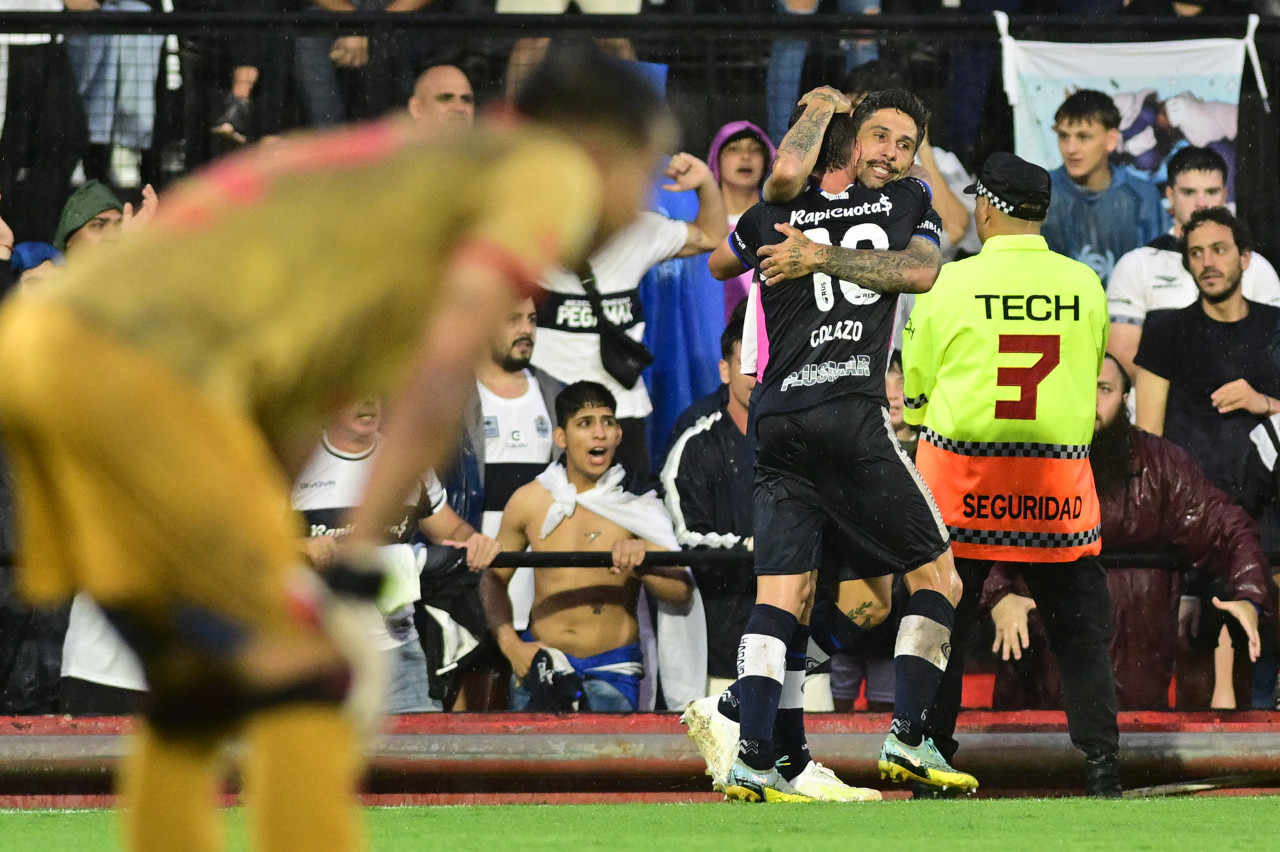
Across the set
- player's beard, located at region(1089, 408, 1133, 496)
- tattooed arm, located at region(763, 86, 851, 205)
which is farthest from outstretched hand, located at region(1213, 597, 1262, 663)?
tattooed arm, located at region(763, 86, 851, 205)

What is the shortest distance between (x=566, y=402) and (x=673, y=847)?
3.38 metres

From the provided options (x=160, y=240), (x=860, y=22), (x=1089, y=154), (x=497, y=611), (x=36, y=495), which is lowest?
(x=497, y=611)

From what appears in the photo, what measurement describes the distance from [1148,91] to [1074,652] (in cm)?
303

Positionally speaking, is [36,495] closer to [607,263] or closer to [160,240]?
[160,240]

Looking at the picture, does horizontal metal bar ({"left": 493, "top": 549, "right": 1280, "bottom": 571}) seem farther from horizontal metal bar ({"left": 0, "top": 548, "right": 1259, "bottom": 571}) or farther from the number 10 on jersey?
the number 10 on jersey

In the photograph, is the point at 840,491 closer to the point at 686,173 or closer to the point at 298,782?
the point at 686,173

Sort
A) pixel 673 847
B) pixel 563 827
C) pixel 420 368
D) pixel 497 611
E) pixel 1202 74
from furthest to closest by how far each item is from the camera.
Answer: pixel 1202 74 → pixel 497 611 → pixel 563 827 → pixel 673 847 → pixel 420 368

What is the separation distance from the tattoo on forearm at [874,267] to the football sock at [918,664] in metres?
1.17

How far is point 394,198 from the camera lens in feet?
8.65

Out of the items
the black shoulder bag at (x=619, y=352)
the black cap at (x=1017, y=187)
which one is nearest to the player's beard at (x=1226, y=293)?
the black cap at (x=1017, y=187)

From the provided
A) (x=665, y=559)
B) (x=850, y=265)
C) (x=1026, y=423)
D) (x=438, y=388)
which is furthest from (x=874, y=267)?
(x=438, y=388)

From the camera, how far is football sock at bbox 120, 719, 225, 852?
2604 mm

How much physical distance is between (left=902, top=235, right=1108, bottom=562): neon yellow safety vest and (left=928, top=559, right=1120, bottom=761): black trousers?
0.14 metres

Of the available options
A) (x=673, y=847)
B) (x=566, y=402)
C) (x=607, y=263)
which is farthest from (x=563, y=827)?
(x=607, y=263)
